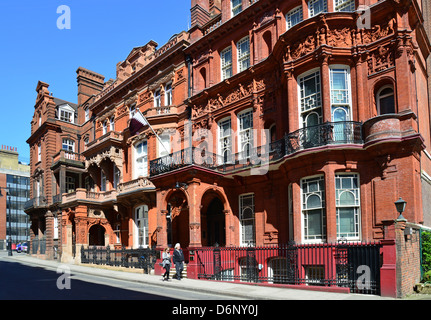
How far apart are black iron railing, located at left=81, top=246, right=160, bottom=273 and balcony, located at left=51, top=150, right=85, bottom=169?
9.88 metres

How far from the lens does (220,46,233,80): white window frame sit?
74.6 feet

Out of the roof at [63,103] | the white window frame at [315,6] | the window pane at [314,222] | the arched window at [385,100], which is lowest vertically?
the window pane at [314,222]

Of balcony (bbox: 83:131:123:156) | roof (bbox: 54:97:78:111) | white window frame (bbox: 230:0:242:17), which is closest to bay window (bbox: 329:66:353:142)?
white window frame (bbox: 230:0:242:17)

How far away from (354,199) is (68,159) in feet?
93.9

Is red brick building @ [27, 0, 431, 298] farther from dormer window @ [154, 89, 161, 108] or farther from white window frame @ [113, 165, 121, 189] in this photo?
white window frame @ [113, 165, 121, 189]

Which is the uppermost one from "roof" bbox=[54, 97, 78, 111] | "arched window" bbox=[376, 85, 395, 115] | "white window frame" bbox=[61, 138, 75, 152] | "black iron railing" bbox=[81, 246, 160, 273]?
"roof" bbox=[54, 97, 78, 111]

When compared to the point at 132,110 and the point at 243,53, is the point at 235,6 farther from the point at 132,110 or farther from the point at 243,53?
the point at 132,110

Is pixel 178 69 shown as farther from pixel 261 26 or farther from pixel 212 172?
pixel 212 172

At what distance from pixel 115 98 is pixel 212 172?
16.0 meters

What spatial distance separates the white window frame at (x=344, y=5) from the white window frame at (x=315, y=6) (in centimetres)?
49

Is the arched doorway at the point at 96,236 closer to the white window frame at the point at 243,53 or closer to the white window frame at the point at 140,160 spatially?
the white window frame at the point at 140,160

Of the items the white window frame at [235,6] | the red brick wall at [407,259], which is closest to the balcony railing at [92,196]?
the white window frame at [235,6]

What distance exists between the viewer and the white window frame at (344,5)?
17.0 m
